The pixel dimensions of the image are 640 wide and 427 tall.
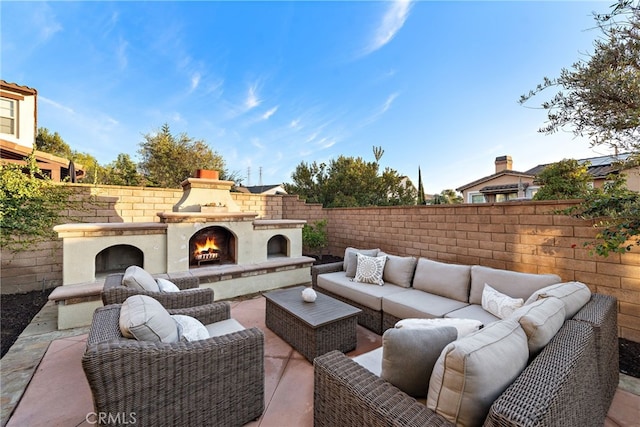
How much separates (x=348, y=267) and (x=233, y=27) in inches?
229

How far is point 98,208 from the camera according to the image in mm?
5312

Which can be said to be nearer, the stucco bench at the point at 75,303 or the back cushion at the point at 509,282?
the back cushion at the point at 509,282

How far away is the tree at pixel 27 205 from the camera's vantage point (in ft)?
13.7

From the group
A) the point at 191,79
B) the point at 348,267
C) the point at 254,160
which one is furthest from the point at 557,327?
the point at 254,160

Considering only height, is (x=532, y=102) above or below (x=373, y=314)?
above

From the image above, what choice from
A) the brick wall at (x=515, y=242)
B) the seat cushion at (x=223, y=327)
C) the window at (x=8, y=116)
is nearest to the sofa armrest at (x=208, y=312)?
the seat cushion at (x=223, y=327)

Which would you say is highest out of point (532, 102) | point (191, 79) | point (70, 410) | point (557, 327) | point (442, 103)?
point (191, 79)

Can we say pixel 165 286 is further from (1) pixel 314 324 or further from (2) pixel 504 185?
(2) pixel 504 185

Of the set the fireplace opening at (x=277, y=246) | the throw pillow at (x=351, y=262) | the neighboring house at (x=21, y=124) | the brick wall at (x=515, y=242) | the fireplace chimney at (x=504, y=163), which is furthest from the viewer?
the fireplace chimney at (x=504, y=163)

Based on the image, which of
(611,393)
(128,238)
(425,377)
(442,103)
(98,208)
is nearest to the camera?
(425,377)

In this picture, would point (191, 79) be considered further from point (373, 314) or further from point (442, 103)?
point (373, 314)

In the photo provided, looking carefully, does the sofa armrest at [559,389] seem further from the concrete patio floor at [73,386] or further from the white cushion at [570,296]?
the concrete patio floor at [73,386]

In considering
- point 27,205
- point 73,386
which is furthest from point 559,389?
point 27,205

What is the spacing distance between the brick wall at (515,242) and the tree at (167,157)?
8743 mm
